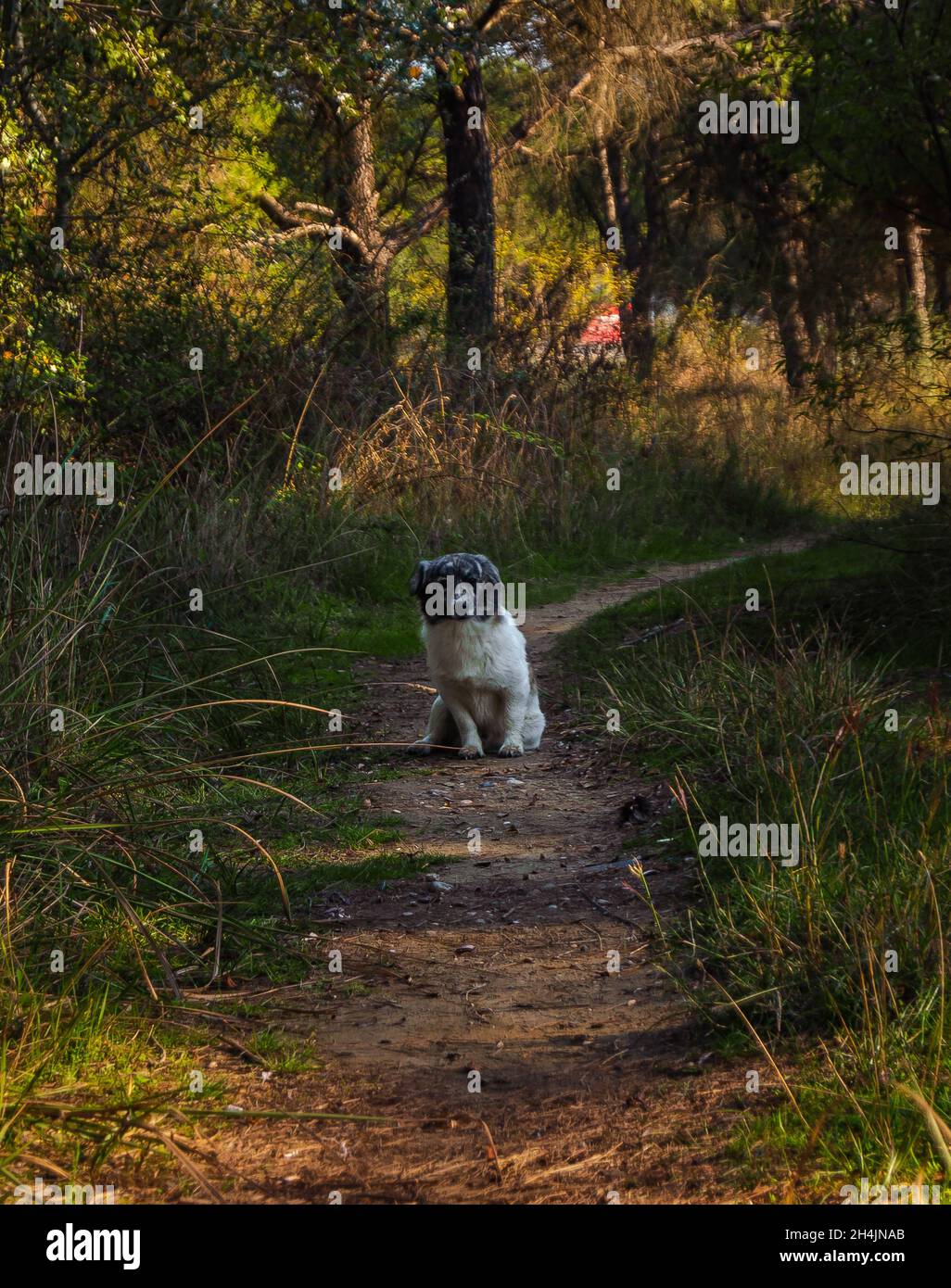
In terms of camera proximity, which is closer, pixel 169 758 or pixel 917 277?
pixel 169 758

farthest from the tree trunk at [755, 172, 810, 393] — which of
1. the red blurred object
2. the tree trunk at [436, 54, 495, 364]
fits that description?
the tree trunk at [436, 54, 495, 364]

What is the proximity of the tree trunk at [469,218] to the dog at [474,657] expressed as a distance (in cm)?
746

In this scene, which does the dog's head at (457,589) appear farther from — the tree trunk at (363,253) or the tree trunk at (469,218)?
the tree trunk at (469,218)

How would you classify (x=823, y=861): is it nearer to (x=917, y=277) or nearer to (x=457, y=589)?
(x=457, y=589)

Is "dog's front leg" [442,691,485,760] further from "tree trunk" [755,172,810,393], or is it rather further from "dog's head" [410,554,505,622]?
"tree trunk" [755,172,810,393]

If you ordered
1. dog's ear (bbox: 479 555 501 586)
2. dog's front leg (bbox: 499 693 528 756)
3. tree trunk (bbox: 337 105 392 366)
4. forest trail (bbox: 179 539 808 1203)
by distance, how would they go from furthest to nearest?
tree trunk (bbox: 337 105 392 366) → dog's front leg (bbox: 499 693 528 756) → dog's ear (bbox: 479 555 501 586) → forest trail (bbox: 179 539 808 1203)

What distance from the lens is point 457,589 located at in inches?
284

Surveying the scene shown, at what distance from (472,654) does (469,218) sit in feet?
34.3

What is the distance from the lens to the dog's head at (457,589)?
7.22 meters

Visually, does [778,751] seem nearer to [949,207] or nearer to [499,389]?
[949,207]

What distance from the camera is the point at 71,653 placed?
18.2 feet

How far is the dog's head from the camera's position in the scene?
7219 millimetres

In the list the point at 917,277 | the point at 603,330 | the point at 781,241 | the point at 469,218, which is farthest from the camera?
the point at 781,241

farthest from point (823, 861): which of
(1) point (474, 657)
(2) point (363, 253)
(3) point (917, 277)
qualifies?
(2) point (363, 253)
